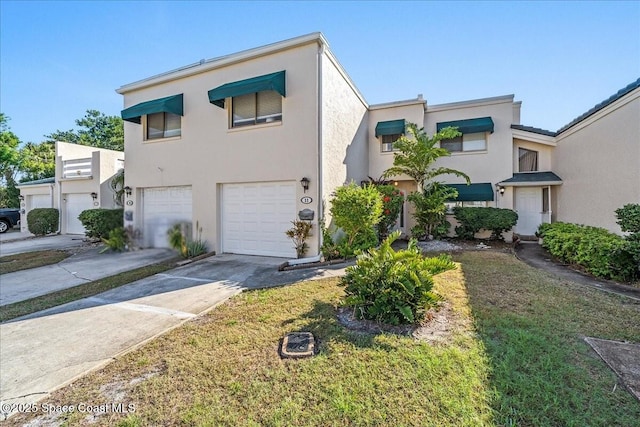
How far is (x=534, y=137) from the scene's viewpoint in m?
13.5

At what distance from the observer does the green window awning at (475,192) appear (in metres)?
13.5

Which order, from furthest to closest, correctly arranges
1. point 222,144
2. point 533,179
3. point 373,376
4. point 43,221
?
point 43,221 → point 533,179 → point 222,144 → point 373,376

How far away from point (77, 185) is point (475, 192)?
22.8 meters

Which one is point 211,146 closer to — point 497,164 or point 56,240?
point 56,240

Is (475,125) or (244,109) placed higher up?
(475,125)

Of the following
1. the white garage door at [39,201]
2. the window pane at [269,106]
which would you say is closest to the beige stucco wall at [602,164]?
the window pane at [269,106]

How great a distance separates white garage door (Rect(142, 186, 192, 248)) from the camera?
11227mm

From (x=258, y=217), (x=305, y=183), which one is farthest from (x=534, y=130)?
(x=258, y=217)

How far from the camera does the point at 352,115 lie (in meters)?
12.4

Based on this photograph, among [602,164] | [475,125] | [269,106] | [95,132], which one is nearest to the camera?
[602,164]

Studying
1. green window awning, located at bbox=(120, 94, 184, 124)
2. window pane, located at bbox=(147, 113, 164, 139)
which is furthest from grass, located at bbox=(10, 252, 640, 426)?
window pane, located at bbox=(147, 113, 164, 139)

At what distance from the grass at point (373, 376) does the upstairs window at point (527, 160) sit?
37.5ft

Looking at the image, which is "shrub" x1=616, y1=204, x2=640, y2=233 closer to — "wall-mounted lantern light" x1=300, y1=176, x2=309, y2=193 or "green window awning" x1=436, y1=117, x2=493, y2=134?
"green window awning" x1=436, y1=117, x2=493, y2=134

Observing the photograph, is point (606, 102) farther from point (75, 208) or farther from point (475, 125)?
point (75, 208)
